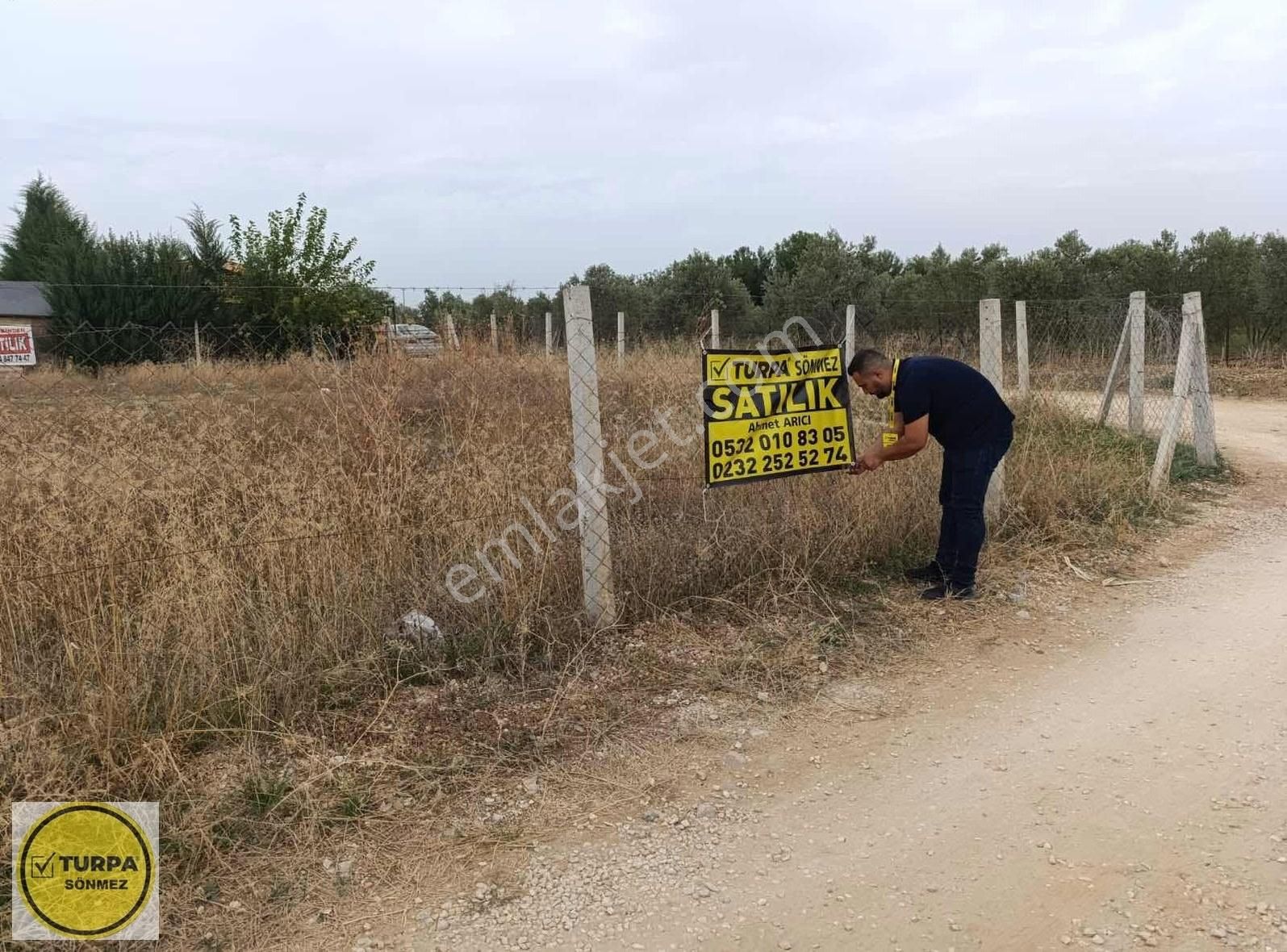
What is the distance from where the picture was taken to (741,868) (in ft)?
8.33

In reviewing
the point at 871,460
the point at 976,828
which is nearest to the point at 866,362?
the point at 871,460

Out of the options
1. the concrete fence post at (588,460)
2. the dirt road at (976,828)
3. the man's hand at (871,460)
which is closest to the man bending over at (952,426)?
the man's hand at (871,460)

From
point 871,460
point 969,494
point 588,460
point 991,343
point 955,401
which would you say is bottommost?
point 969,494

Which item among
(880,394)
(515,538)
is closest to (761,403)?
(880,394)

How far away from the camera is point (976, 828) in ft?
8.86

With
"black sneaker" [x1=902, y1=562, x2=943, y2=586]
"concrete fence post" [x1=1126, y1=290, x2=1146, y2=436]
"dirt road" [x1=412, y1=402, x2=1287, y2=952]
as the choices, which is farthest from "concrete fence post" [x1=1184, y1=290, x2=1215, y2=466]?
"dirt road" [x1=412, y1=402, x2=1287, y2=952]

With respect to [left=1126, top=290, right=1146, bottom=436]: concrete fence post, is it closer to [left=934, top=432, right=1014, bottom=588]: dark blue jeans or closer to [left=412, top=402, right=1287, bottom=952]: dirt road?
[left=934, top=432, right=1014, bottom=588]: dark blue jeans

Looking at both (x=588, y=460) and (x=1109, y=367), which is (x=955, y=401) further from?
(x=1109, y=367)

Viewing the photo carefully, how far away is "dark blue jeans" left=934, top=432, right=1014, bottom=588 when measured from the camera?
4.70m

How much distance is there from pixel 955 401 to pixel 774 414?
1121 millimetres

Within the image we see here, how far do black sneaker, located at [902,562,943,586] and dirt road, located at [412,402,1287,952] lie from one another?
34.0 inches

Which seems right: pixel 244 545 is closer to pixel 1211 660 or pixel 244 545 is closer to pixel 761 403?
pixel 761 403

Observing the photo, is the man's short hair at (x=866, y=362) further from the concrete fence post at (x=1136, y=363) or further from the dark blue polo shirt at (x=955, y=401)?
the concrete fence post at (x=1136, y=363)

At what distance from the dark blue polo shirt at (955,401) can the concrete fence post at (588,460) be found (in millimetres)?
1882
